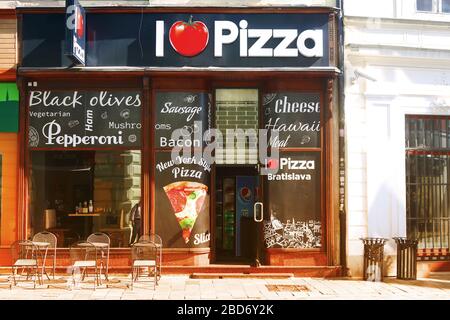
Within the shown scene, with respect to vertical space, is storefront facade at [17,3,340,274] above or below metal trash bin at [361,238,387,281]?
above

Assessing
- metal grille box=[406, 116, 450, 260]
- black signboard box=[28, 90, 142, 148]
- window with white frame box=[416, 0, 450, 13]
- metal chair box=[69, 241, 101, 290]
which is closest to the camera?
metal chair box=[69, 241, 101, 290]

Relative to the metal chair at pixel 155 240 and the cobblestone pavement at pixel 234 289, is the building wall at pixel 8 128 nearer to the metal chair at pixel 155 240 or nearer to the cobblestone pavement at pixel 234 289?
the cobblestone pavement at pixel 234 289

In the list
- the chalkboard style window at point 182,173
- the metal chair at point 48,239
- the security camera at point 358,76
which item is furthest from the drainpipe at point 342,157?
the metal chair at point 48,239

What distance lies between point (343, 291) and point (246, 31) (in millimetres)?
5526

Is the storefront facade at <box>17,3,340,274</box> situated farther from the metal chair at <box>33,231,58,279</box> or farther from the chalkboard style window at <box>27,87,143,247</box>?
the metal chair at <box>33,231,58,279</box>

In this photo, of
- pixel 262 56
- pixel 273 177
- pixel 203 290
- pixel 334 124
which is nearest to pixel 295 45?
pixel 262 56

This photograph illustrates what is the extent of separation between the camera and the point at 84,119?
1230cm

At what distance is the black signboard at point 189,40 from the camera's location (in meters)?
12.2

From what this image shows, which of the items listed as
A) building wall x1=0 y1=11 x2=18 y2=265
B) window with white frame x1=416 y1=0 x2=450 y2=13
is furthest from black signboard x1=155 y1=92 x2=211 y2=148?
window with white frame x1=416 y1=0 x2=450 y2=13

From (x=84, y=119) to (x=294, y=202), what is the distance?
184 inches

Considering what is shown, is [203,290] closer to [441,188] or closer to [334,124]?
[334,124]

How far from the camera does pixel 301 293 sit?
10484 millimetres

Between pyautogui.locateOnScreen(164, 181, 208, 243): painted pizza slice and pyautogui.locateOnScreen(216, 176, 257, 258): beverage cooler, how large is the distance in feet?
3.03

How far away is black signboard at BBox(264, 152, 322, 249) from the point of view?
1217cm
